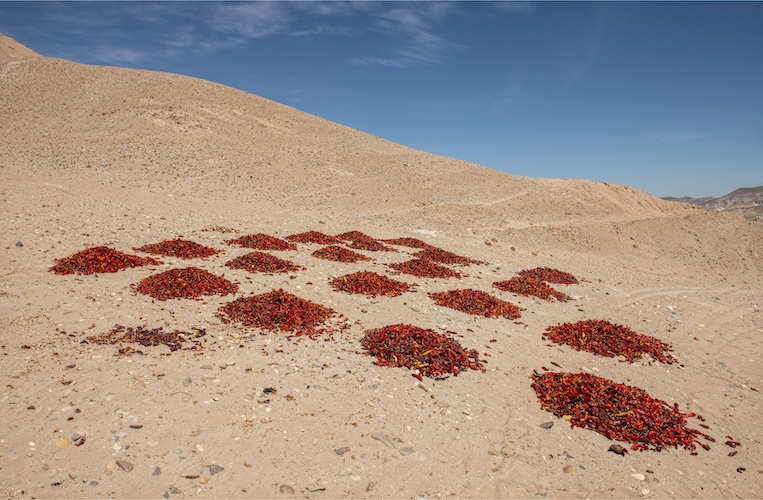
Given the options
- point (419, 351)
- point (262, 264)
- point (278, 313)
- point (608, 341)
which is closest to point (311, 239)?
point (262, 264)

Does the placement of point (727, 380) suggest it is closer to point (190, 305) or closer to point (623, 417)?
point (623, 417)

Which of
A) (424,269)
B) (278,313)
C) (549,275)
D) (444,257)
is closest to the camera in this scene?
(278,313)

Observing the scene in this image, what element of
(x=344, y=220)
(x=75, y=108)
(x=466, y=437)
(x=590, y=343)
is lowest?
(x=466, y=437)

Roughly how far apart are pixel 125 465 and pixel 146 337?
3.26m

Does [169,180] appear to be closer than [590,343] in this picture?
No

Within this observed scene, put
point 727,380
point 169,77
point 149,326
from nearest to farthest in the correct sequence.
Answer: point 149,326 < point 727,380 < point 169,77

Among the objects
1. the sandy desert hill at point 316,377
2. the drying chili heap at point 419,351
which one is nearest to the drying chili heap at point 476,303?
the sandy desert hill at point 316,377

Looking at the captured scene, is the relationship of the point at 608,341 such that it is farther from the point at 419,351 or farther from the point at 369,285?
the point at 369,285

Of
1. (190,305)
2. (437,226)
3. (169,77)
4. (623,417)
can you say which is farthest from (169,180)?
(623,417)

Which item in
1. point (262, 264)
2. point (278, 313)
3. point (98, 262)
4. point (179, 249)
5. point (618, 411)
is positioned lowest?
point (618, 411)

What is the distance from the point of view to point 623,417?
6465mm

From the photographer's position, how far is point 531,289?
13.7m

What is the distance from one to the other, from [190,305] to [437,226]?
18007 millimetres

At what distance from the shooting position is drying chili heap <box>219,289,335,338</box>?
8609mm
